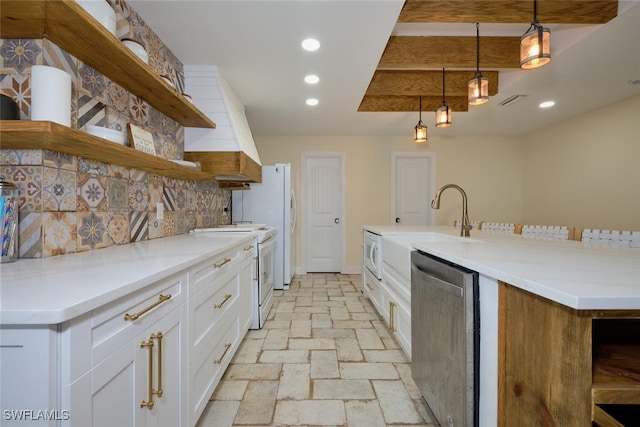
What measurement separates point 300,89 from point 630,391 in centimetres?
307

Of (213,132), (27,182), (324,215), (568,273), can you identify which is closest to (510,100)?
(324,215)

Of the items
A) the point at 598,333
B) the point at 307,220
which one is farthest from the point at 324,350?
the point at 307,220

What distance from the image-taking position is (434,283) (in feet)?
4.37

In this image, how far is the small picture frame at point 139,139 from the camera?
1.62 m

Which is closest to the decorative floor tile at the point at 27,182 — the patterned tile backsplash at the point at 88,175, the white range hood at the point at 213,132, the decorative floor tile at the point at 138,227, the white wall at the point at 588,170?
the patterned tile backsplash at the point at 88,175

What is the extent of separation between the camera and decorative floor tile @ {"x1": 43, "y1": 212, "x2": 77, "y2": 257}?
120 centimetres

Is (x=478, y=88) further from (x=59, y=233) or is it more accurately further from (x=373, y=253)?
(x=59, y=233)

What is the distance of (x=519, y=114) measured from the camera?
3.93 metres

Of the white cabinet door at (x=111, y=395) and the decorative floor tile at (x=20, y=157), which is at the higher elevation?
the decorative floor tile at (x=20, y=157)

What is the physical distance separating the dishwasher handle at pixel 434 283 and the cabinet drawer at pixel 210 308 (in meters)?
1.12

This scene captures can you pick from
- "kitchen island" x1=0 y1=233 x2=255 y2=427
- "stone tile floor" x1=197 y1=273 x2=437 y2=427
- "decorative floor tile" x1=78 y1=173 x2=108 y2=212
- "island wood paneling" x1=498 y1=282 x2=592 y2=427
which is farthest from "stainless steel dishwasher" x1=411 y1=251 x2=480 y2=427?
"decorative floor tile" x1=78 y1=173 x2=108 y2=212

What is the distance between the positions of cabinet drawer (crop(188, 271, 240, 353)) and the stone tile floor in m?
0.43

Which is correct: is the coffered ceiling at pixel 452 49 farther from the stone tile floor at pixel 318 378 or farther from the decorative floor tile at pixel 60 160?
the stone tile floor at pixel 318 378

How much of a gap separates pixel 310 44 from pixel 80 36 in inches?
57.2
